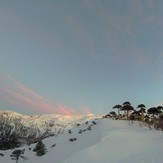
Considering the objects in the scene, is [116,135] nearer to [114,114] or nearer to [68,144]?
[68,144]

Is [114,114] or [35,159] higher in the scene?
[114,114]

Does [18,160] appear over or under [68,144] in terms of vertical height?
under

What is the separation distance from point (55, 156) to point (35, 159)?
6.31 m

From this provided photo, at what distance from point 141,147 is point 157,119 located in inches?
1015

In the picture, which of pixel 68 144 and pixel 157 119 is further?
pixel 157 119

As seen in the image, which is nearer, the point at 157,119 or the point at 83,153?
the point at 83,153

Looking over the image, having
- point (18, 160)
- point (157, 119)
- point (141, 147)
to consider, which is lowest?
point (18, 160)

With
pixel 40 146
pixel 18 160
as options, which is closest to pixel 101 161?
pixel 40 146

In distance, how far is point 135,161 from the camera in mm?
23406

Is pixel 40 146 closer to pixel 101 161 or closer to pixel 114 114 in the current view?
pixel 101 161

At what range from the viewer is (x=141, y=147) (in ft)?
94.5

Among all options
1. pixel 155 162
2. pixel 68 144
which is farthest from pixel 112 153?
pixel 68 144

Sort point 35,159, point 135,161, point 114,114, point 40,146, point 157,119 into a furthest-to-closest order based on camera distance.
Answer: point 114,114 → point 157,119 → point 40,146 → point 35,159 → point 135,161

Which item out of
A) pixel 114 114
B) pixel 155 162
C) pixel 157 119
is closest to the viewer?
Result: pixel 155 162
